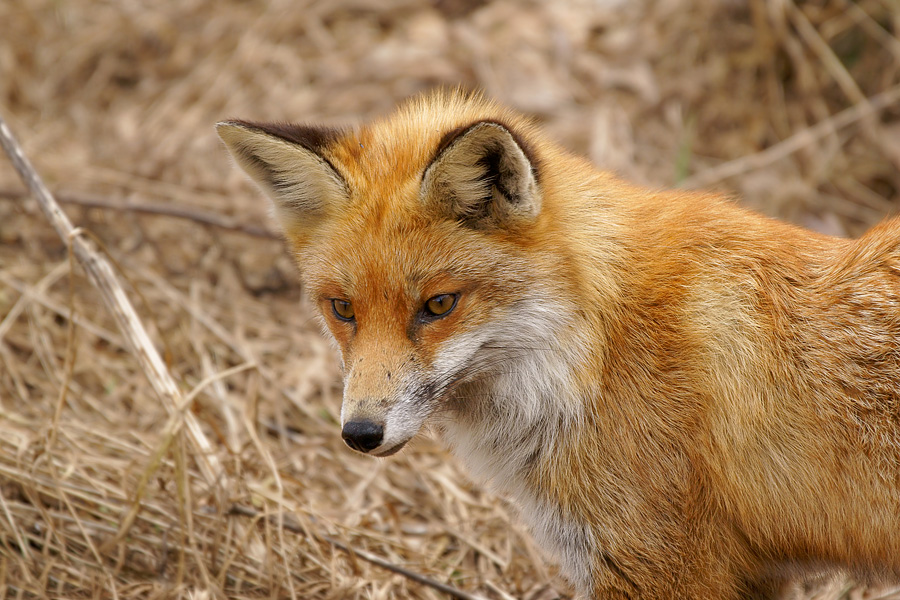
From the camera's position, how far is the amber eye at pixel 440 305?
3.55 metres

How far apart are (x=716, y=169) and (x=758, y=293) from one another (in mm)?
4544

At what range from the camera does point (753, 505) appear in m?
3.62

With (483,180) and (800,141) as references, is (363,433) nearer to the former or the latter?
(483,180)

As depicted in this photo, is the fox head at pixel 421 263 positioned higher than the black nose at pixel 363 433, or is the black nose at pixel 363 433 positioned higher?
the fox head at pixel 421 263

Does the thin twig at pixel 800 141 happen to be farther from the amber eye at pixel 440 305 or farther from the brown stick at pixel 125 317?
the brown stick at pixel 125 317

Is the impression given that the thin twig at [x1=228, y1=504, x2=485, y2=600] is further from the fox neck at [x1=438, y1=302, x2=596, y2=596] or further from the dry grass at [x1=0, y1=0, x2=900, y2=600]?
the fox neck at [x1=438, y1=302, x2=596, y2=596]

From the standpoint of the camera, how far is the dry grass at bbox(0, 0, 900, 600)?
4703 mm

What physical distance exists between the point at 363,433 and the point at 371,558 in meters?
1.53

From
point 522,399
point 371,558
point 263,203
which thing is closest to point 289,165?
point 522,399

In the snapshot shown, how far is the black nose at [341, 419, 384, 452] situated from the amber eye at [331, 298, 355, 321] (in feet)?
1.88

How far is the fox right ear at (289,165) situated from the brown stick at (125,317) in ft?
4.25

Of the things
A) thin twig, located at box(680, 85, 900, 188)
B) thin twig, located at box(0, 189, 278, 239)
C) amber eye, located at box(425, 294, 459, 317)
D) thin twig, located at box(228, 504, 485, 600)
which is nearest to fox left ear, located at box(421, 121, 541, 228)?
amber eye, located at box(425, 294, 459, 317)

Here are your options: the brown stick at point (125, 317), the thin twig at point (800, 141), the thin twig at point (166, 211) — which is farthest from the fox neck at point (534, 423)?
the thin twig at point (800, 141)

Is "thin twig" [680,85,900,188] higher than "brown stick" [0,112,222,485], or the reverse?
"brown stick" [0,112,222,485]
